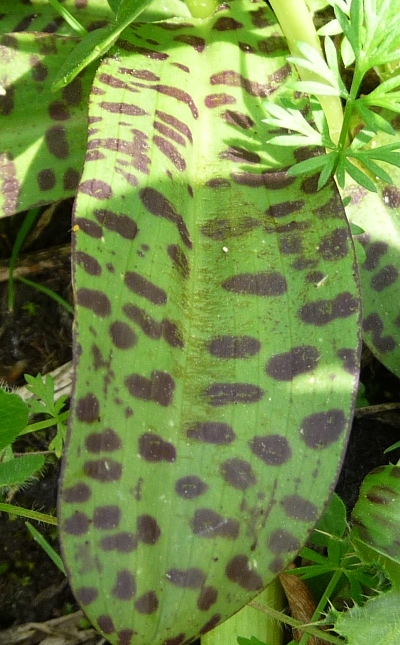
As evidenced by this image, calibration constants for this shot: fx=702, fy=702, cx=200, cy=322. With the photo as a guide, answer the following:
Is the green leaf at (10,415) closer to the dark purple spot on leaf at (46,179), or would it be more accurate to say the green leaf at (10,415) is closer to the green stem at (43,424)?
the green stem at (43,424)

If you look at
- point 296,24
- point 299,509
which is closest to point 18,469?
point 299,509

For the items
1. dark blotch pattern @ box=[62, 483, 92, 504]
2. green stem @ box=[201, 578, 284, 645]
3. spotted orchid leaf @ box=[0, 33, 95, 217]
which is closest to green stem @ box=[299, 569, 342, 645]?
green stem @ box=[201, 578, 284, 645]

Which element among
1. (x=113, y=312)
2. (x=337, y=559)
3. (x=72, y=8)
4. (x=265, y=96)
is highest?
(x=72, y=8)

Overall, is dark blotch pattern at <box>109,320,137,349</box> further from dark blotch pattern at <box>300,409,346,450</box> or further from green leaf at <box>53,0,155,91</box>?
green leaf at <box>53,0,155,91</box>

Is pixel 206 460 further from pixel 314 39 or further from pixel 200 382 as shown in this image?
pixel 314 39

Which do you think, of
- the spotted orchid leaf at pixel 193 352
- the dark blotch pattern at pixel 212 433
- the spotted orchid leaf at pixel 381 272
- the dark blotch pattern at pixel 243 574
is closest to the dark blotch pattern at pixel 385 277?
the spotted orchid leaf at pixel 381 272

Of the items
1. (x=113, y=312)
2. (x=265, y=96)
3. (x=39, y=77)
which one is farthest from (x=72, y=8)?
(x=113, y=312)
